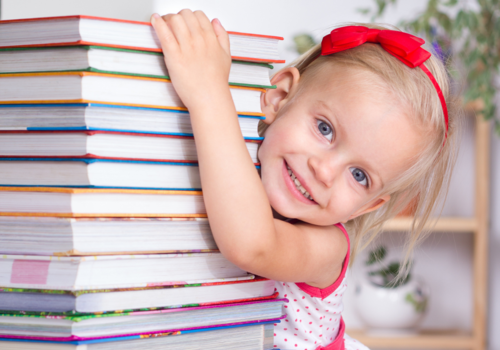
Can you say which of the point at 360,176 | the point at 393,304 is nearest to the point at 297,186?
the point at 360,176

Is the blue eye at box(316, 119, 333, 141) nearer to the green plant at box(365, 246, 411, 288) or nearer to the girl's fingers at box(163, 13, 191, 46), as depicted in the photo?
the girl's fingers at box(163, 13, 191, 46)

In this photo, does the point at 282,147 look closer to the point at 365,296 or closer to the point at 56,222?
the point at 56,222

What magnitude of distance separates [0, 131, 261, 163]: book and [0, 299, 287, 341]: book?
0.16 meters

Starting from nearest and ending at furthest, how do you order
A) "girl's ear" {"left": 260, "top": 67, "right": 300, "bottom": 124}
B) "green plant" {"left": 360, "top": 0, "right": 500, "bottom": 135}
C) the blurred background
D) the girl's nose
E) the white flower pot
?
the girl's nose
"girl's ear" {"left": 260, "top": 67, "right": 300, "bottom": 124}
"green plant" {"left": 360, "top": 0, "right": 500, "bottom": 135}
the white flower pot
the blurred background

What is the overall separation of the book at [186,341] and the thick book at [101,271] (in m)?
0.06

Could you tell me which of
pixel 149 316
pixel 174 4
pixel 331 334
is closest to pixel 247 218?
pixel 149 316

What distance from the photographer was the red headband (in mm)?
739

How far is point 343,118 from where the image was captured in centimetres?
69

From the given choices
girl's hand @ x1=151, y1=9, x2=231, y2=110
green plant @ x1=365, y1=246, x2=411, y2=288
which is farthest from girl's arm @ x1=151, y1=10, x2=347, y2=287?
green plant @ x1=365, y1=246, x2=411, y2=288

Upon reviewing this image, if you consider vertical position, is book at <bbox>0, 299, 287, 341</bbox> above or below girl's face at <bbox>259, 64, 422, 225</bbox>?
below

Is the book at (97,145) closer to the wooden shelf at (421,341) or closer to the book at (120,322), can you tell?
the book at (120,322)

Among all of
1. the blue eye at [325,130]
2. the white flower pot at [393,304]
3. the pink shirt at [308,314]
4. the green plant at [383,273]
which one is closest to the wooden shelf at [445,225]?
the green plant at [383,273]

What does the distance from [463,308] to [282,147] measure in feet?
6.77

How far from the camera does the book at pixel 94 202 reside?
472 millimetres
